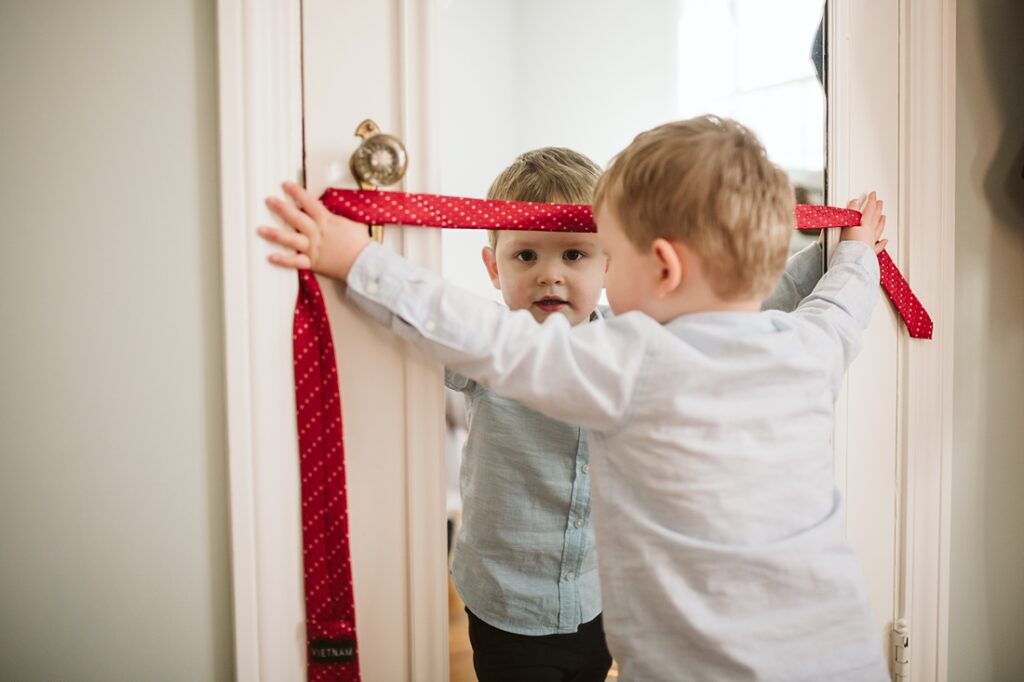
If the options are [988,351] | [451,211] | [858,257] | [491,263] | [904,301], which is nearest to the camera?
[451,211]

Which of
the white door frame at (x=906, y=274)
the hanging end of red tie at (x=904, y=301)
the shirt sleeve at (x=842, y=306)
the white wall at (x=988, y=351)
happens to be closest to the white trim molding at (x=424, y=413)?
the shirt sleeve at (x=842, y=306)

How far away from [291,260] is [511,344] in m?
0.24

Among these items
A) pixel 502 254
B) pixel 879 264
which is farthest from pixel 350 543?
pixel 879 264

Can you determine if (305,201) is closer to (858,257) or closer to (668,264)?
(668,264)

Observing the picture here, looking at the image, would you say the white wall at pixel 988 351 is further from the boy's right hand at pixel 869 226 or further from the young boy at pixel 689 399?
the young boy at pixel 689 399

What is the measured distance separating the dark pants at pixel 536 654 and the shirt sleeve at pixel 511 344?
0.39 meters

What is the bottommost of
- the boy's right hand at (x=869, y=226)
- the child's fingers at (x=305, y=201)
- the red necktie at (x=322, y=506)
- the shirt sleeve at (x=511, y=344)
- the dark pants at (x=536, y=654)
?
the dark pants at (x=536, y=654)

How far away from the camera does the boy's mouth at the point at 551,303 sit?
0.82 meters

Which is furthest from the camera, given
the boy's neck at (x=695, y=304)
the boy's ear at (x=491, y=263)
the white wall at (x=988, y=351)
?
the white wall at (x=988, y=351)

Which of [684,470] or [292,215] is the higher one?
[292,215]

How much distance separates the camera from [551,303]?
2.72 feet

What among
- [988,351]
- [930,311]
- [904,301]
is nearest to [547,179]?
[904,301]

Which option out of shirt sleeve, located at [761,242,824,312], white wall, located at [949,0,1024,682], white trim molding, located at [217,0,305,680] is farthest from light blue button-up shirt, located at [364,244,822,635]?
white wall, located at [949,0,1024,682]

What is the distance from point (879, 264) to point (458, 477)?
0.86m
